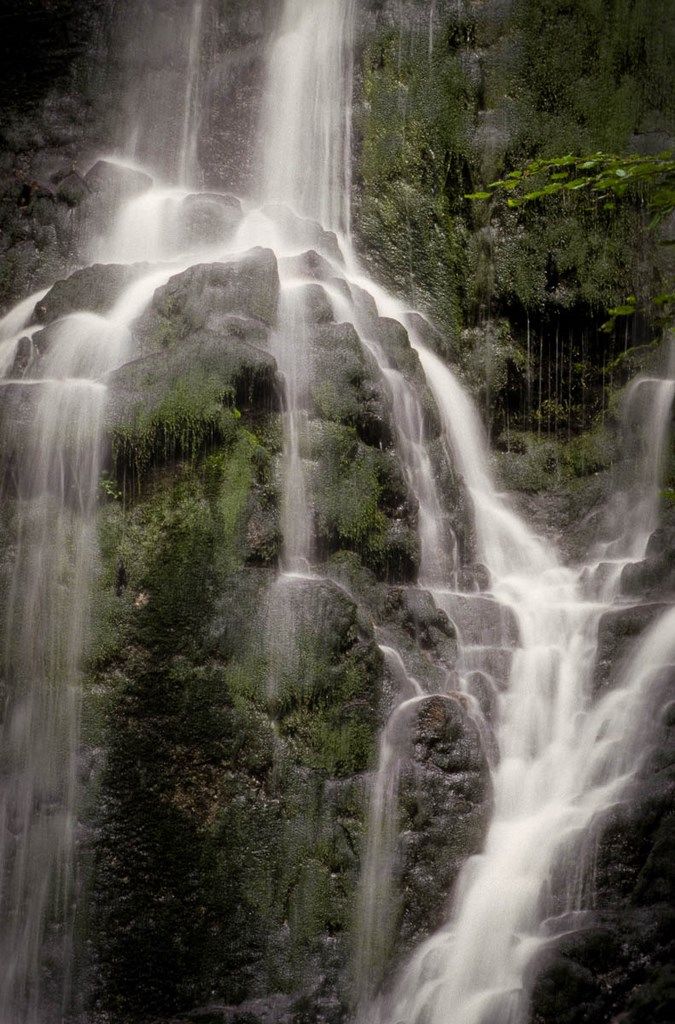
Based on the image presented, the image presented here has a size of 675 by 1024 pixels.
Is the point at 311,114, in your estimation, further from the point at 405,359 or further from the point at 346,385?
the point at 346,385

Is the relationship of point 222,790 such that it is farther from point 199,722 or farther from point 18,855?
point 18,855

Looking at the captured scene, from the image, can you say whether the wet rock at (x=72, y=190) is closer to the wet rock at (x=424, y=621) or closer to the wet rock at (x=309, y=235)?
the wet rock at (x=309, y=235)

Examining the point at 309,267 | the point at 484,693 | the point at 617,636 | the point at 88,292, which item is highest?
the point at 309,267

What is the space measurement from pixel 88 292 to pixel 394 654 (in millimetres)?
4421

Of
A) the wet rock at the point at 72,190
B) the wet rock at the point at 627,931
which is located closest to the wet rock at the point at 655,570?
the wet rock at the point at 627,931

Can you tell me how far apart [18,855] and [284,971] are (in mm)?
1770

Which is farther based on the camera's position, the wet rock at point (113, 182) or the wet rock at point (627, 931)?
the wet rock at point (113, 182)

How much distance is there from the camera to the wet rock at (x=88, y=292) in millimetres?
8938

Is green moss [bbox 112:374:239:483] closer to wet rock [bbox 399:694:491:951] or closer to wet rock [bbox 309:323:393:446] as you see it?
wet rock [bbox 309:323:393:446]

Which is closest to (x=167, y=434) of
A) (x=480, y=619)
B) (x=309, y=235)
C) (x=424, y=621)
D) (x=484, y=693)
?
(x=424, y=621)

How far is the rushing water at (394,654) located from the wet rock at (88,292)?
0.42 feet

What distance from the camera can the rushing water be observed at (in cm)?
591

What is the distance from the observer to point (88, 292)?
9008mm

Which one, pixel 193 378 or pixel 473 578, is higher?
pixel 193 378
